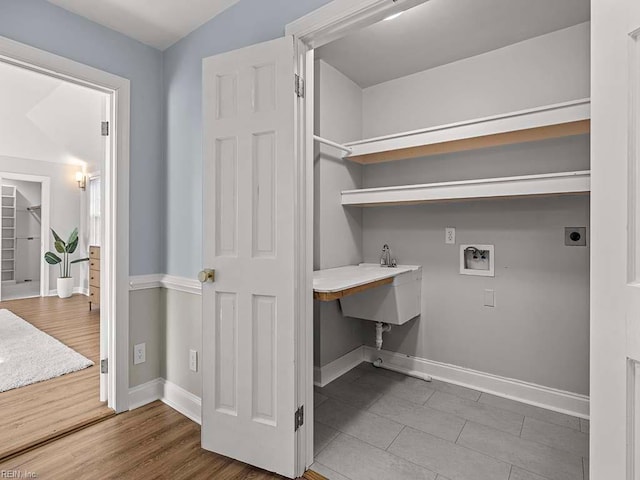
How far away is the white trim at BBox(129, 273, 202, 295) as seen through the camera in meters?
2.15

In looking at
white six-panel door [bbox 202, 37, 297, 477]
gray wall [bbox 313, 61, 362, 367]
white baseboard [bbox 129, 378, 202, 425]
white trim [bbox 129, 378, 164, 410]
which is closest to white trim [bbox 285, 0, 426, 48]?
white six-panel door [bbox 202, 37, 297, 477]

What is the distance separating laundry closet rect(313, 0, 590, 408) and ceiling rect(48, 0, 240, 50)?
0.85 meters

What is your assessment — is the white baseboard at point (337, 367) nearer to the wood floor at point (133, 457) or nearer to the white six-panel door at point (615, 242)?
the wood floor at point (133, 457)

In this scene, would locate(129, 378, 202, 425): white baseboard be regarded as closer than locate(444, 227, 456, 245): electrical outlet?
Yes

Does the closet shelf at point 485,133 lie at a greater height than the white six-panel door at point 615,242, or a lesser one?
greater

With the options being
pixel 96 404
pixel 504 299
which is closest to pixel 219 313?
pixel 96 404

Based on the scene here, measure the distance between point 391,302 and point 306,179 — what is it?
1.23 m

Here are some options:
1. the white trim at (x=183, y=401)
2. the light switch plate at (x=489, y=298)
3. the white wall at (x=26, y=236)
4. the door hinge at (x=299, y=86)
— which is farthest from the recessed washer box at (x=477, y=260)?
the white wall at (x=26, y=236)

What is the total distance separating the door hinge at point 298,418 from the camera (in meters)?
1.57

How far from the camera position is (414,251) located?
2807 mm

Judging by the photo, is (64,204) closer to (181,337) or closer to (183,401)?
(181,337)

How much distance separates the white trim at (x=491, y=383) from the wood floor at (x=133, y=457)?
1458 millimetres

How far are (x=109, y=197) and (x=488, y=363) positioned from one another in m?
2.89

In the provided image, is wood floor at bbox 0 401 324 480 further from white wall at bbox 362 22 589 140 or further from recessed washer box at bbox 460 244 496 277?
white wall at bbox 362 22 589 140
